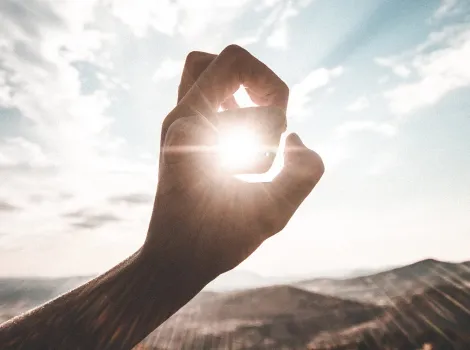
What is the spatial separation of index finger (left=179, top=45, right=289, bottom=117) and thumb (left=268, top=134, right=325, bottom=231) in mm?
413

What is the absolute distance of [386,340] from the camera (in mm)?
15711

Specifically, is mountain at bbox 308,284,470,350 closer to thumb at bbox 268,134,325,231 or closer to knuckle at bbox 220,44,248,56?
thumb at bbox 268,134,325,231

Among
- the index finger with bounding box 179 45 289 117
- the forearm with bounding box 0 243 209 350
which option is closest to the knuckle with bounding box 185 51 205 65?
the index finger with bounding box 179 45 289 117

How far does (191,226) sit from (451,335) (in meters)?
19.0

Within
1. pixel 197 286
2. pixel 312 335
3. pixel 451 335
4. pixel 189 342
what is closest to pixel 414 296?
pixel 451 335

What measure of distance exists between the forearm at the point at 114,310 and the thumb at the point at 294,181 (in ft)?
1.51

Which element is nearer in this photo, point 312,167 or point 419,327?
point 312,167

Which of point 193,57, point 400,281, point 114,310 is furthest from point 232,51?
point 400,281

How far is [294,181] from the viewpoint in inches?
47.3

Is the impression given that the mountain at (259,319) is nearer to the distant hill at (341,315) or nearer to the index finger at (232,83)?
the distant hill at (341,315)

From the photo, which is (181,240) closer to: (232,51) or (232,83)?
(232,83)

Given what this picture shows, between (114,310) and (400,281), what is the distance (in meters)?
27.0

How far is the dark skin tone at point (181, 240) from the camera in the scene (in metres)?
1.11

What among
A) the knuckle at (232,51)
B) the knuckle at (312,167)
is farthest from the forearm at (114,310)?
the knuckle at (232,51)
